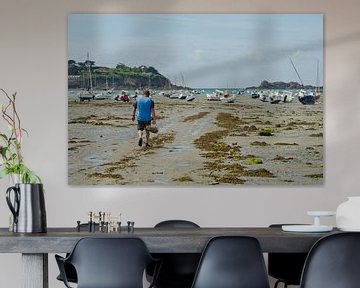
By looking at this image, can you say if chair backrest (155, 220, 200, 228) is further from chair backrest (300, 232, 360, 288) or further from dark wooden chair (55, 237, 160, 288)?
chair backrest (300, 232, 360, 288)

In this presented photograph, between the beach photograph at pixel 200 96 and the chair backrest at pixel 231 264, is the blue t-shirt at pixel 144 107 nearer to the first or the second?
the beach photograph at pixel 200 96

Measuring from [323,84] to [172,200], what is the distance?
151 cm

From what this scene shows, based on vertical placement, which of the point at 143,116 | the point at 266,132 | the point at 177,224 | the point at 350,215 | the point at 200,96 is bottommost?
the point at 177,224

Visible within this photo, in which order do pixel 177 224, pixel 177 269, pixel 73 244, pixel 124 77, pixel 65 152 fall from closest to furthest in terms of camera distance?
pixel 73 244 < pixel 177 269 < pixel 177 224 < pixel 65 152 < pixel 124 77

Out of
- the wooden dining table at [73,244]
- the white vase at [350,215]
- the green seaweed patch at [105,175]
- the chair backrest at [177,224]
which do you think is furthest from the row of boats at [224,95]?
the wooden dining table at [73,244]

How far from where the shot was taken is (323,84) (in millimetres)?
6223

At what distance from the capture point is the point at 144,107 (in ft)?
20.5

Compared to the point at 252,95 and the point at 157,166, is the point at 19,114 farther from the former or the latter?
the point at 252,95

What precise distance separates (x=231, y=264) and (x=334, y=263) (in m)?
0.51

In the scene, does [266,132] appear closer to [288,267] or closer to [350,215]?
[288,267]

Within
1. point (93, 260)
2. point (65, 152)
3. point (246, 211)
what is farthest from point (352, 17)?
point (93, 260)

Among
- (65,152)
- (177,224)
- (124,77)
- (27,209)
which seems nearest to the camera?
(27,209)

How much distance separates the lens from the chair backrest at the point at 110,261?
3873 mm

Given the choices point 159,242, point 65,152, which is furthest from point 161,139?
point 159,242
